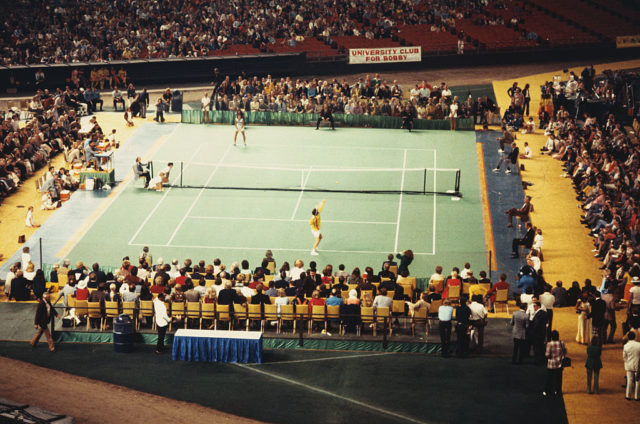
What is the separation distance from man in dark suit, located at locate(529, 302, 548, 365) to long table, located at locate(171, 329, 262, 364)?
23.3 ft

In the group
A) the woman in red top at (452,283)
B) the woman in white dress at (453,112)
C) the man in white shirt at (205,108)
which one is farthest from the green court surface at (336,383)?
the man in white shirt at (205,108)

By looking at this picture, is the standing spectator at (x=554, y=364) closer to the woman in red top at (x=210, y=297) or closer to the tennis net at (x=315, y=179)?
the woman in red top at (x=210, y=297)

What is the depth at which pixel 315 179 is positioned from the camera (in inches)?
1615

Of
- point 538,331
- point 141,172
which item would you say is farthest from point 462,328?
point 141,172

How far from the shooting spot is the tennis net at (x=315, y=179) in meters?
39.8

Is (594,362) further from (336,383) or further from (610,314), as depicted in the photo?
(336,383)

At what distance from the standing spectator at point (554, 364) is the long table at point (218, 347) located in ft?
24.2

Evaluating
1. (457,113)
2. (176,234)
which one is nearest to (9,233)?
(176,234)

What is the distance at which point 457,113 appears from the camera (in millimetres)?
48875

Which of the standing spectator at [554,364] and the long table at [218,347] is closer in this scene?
the standing spectator at [554,364]

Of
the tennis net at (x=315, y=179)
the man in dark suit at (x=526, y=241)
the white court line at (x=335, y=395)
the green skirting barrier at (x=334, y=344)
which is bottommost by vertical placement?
the white court line at (x=335, y=395)

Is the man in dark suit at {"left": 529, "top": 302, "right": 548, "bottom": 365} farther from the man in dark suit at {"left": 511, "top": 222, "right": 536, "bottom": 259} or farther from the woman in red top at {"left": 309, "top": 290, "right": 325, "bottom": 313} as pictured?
the man in dark suit at {"left": 511, "top": 222, "right": 536, "bottom": 259}

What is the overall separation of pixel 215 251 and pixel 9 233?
841 centimetres

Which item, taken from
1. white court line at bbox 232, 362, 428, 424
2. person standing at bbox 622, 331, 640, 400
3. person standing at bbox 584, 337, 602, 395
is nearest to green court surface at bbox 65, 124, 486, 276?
white court line at bbox 232, 362, 428, 424
